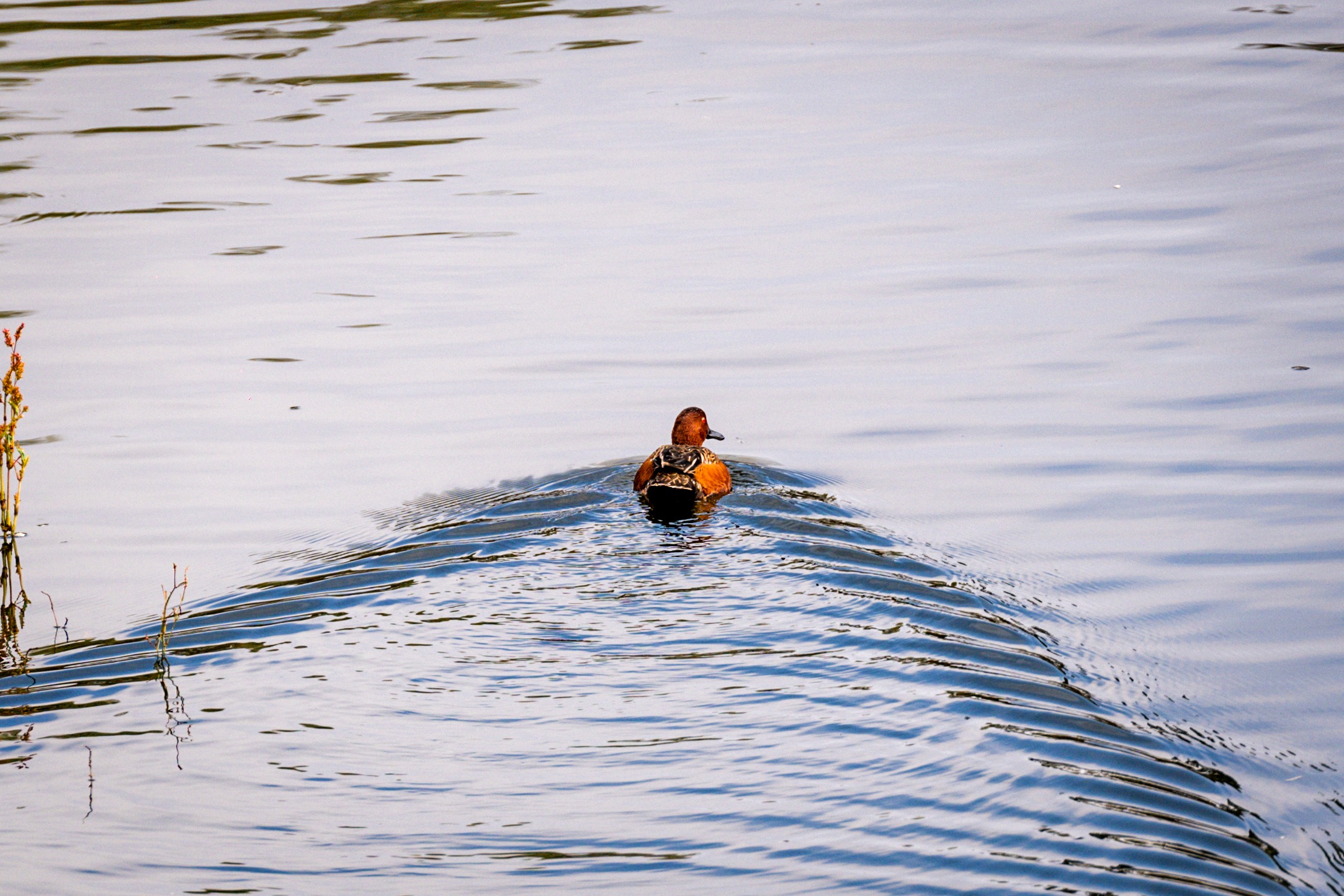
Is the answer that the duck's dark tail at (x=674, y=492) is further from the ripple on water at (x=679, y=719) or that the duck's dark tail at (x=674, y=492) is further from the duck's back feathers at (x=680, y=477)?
the ripple on water at (x=679, y=719)

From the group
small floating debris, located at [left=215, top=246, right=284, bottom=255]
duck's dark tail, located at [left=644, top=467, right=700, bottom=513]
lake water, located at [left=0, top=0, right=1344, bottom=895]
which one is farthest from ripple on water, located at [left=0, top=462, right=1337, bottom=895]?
small floating debris, located at [left=215, top=246, right=284, bottom=255]

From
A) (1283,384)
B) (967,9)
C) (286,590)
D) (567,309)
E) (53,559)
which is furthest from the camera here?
(967,9)

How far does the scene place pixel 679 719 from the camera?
6.53 meters

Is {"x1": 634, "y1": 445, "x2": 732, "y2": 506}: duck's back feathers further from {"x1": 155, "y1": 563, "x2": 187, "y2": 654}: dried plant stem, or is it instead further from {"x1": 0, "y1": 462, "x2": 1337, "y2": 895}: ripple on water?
{"x1": 155, "y1": 563, "x2": 187, "y2": 654}: dried plant stem

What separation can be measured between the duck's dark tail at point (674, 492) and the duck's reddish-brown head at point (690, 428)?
1.95ft

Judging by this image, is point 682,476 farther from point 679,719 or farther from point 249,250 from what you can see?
point 249,250

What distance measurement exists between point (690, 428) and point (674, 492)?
75cm

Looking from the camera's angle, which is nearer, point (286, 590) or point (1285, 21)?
point (286, 590)

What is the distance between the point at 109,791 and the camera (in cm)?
604

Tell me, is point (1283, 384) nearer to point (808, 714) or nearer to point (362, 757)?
point (808, 714)

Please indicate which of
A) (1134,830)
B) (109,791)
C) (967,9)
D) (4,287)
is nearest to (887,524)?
(1134,830)

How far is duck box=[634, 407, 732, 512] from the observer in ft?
32.1

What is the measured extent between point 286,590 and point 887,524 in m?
3.65

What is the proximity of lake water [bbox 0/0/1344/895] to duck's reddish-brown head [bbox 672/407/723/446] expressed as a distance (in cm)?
51
